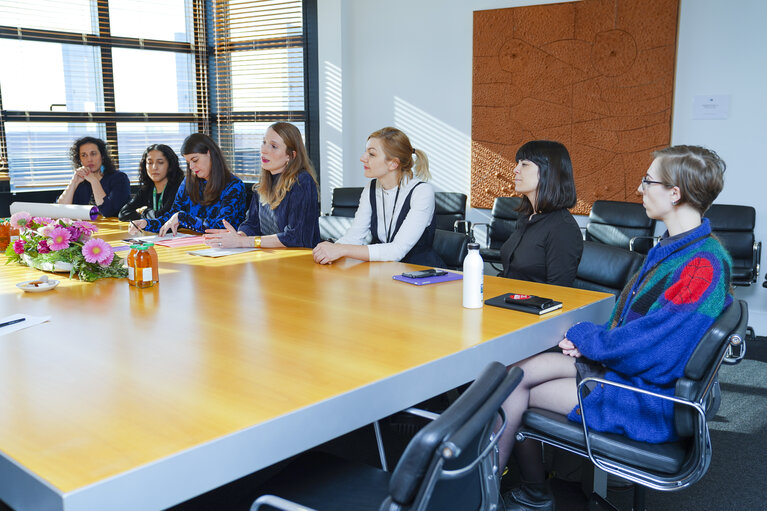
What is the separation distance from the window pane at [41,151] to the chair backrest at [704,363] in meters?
5.80

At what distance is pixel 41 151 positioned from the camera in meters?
6.06

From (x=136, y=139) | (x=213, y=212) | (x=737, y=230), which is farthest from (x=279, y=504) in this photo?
(x=136, y=139)

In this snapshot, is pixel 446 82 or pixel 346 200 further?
pixel 446 82

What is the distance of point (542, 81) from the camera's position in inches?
217

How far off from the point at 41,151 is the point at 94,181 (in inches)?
44.2

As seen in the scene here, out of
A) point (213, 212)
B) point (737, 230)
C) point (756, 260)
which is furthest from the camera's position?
point (737, 230)

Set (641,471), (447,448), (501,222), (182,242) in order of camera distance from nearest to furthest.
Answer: (447,448)
(641,471)
(182,242)
(501,222)

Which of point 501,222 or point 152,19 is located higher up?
point 152,19

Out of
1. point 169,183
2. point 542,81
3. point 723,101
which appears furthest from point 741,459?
point 169,183

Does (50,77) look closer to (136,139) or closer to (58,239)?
(136,139)

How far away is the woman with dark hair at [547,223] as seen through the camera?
2807 mm

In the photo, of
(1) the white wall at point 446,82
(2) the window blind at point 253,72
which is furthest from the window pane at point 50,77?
(1) the white wall at point 446,82

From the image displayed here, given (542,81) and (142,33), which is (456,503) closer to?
(542,81)

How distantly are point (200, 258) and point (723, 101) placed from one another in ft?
12.3
